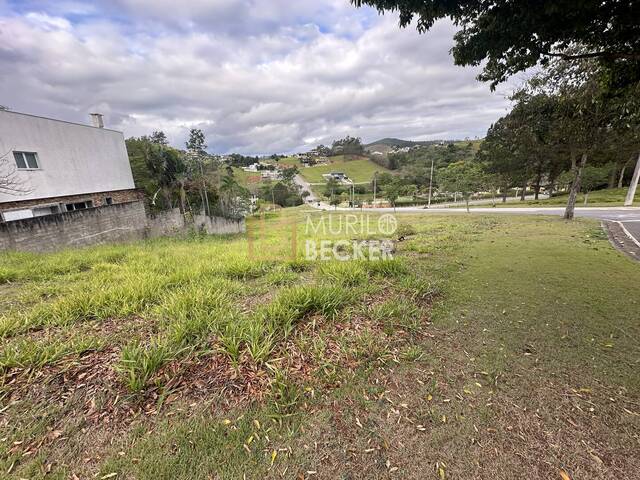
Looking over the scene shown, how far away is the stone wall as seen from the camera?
6.50m

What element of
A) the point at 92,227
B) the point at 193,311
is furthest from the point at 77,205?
the point at 193,311

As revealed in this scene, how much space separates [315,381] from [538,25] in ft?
14.7

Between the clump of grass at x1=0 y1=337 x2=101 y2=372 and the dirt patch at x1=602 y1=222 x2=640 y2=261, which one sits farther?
the dirt patch at x1=602 y1=222 x2=640 y2=261

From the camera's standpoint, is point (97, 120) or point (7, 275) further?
point (97, 120)

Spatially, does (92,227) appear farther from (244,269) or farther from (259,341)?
(259,341)

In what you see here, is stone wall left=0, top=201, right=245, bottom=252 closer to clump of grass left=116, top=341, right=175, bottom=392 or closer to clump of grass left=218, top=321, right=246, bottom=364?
clump of grass left=116, top=341, right=175, bottom=392

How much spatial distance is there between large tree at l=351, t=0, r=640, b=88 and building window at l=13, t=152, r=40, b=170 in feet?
42.5

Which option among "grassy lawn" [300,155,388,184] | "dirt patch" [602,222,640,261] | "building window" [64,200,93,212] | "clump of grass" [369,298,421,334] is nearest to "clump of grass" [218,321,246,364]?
"clump of grass" [369,298,421,334]

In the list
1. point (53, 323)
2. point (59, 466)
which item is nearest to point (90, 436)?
point (59, 466)

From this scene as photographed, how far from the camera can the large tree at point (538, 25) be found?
2.67 m

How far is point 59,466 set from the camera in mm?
1398

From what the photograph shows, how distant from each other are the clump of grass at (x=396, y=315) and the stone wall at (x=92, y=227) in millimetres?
9072

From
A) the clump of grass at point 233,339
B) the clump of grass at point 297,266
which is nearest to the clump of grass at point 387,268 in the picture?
the clump of grass at point 297,266

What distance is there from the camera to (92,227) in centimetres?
845
